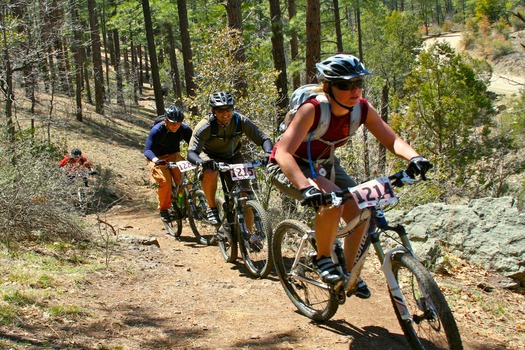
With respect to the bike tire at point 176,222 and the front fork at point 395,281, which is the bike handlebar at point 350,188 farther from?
the bike tire at point 176,222

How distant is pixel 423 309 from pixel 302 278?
4.64ft

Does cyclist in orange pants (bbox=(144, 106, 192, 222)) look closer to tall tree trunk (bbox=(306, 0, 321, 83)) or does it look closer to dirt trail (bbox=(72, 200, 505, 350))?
dirt trail (bbox=(72, 200, 505, 350))

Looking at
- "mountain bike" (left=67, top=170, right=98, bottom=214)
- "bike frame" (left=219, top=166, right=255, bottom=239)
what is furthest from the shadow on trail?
"mountain bike" (left=67, top=170, right=98, bottom=214)

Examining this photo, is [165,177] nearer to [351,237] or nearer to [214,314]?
[214,314]

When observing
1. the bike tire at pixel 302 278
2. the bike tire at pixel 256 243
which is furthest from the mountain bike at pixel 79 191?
the bike tire at pixel 302 278

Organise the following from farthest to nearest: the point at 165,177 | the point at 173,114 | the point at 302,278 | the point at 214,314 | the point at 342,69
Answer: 1. the point at 165,177
2. the point at 173,114
3. the point at 214,314
4. the point at 302,278
5. the point at 342,69

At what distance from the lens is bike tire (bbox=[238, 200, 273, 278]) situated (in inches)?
239

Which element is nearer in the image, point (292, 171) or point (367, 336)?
point (292, 171)

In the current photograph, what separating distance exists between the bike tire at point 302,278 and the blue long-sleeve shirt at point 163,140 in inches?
155

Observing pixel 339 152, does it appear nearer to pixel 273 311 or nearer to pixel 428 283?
pixel 273 311

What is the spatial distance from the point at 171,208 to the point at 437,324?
259 inches

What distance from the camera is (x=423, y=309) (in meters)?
3.74

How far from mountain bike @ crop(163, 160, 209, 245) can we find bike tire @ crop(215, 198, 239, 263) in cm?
79

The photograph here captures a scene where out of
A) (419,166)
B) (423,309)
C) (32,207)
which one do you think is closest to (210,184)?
(32,207)
